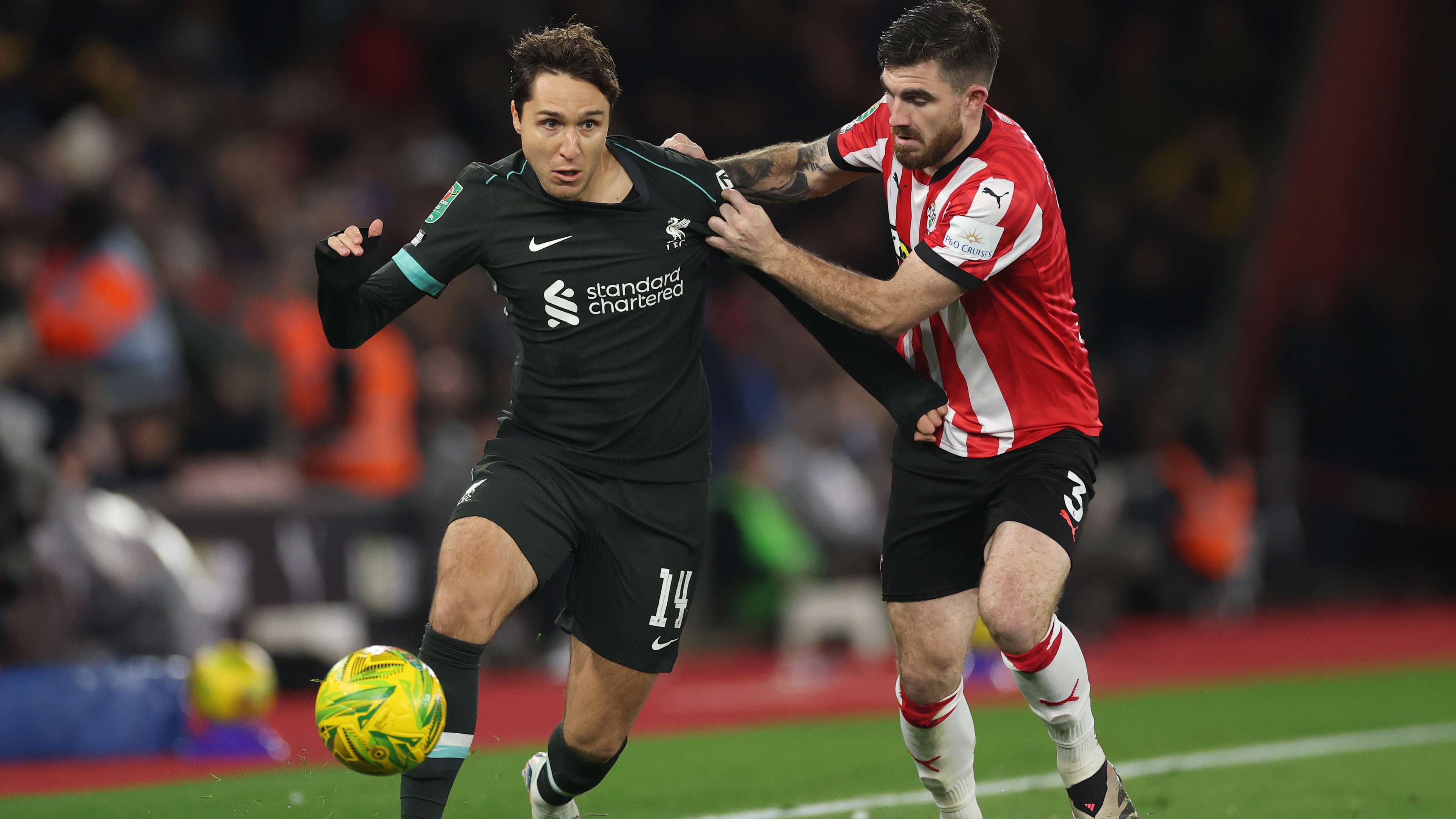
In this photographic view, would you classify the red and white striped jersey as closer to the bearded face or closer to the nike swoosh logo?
the bearded face

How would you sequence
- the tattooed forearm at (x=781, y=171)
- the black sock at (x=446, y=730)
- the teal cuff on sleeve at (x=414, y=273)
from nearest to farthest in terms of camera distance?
1. the black sock at (x=446, y=730)
2. the teal cuff on sleeve at (x=414, y=273)
3. the tattooed forearm at (x=781, y=171)

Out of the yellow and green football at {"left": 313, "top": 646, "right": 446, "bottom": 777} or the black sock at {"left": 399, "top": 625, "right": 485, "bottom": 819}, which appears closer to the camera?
the yellow and green football at {"left": 313, "top": 646, "right": 446, "bottom": 777}

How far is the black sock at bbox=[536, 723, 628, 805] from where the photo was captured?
5.61 metres

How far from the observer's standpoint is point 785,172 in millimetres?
6168

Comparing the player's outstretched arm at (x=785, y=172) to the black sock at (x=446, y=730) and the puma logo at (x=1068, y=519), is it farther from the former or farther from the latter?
the black sock at (x=446, y=730)

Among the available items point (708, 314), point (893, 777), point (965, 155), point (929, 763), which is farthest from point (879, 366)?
point (708, 314)

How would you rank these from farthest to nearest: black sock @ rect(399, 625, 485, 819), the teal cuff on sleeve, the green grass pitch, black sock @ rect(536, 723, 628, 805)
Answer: the green grass pitch < black sock @ rect(536, 723, 628, 805) < the teal cuff on sleeve < black sock @ rect(399, 625, 485, 819)

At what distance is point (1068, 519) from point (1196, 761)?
337 centimetres

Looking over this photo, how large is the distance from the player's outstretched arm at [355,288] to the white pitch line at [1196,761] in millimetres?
2744

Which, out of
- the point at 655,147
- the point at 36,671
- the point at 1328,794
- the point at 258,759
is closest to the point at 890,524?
the point at 655,147

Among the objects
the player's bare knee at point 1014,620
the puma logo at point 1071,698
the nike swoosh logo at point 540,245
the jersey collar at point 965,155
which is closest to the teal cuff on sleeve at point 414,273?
the nike swoosh logo at point 540,245

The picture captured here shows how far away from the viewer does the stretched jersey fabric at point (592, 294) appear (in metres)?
5.30

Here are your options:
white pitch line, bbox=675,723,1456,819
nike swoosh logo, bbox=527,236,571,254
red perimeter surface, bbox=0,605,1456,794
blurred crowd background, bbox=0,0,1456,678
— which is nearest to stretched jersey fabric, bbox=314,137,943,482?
nike swoosh logo, bbox=527,236,571,254

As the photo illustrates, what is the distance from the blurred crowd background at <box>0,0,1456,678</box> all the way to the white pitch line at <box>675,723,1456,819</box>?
392cm
